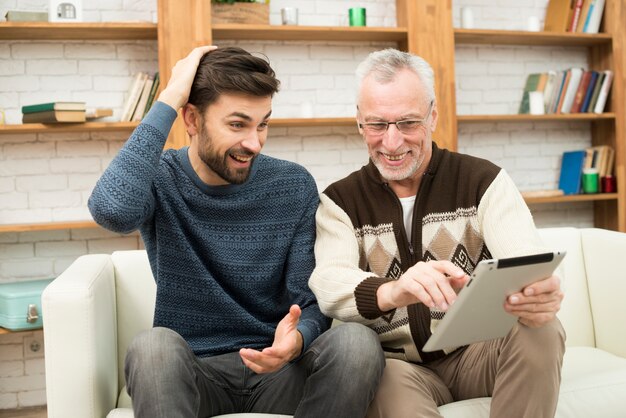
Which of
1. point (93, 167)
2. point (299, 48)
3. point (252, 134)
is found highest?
point (299, 48)

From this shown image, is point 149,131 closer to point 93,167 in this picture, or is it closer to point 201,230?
point 201,230

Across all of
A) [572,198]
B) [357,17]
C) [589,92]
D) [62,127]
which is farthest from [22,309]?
[589,92]

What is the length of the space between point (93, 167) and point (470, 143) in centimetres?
210

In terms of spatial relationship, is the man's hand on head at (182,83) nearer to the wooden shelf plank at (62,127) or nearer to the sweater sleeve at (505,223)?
the sweater sleeve at (505,223)

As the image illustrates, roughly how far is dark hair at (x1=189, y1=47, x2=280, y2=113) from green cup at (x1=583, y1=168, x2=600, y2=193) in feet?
9.11

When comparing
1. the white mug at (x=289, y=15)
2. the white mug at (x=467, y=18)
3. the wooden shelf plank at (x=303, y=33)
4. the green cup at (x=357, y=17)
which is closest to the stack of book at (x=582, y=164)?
the white mug at (x=467, y=18)

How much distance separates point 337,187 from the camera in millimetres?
1885

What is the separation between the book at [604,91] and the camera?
3992 mm

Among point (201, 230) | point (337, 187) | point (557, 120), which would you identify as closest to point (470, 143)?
point (557, 120)

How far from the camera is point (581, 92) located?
13.1ft

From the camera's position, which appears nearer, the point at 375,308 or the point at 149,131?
the point at 375,308

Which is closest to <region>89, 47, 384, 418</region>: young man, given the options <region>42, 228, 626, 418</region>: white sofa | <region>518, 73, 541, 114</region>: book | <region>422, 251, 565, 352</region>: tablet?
<region>42, 228, 626, 418</region>: white sofa

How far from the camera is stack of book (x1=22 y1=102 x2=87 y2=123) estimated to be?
3.18 metres

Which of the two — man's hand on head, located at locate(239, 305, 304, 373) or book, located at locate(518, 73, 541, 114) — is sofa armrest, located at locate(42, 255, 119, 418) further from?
book, located at locate(518, 73, 541, 114)
